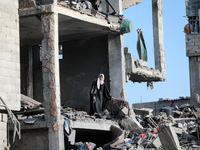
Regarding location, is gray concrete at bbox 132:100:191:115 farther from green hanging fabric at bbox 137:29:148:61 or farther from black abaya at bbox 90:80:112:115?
black abaya at bbox 90:80:112:115

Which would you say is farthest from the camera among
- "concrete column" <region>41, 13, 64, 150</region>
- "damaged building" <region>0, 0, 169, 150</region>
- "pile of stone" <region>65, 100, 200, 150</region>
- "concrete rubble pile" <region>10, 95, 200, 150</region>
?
"concrete rubble pile" <region>10, 95, 200, 150</region>

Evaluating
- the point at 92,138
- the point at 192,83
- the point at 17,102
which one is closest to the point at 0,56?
the point at 17,102

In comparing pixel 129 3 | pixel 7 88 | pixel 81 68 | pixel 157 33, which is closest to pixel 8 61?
pixel 7 88

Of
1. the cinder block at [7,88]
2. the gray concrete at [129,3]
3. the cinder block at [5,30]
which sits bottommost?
the cinder block at [7,88]

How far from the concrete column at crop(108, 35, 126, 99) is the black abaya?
84 centimetres

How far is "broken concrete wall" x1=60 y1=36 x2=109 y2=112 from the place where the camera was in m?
23.0

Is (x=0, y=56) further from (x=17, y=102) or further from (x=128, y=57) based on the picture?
(x=128, y=57)

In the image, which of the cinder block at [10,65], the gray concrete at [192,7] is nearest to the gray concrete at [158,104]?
the gray concrete at [192,7]

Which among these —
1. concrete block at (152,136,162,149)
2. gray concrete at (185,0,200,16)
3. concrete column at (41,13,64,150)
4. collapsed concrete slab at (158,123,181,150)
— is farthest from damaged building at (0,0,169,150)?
gray concrete at (185,0,200,16)

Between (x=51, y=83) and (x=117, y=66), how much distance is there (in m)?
4.25

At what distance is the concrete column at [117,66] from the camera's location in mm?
22281

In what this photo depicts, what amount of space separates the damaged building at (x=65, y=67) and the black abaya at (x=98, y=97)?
33 cm

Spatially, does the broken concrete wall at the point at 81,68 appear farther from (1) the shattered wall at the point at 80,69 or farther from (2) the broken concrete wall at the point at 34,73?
(2) the broken concrete wall at the point at 34,73

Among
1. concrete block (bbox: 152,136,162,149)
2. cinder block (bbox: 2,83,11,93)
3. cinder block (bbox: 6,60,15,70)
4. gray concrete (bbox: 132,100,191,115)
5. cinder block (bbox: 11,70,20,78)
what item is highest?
cinder block (bbox: 6,60,15,70)
